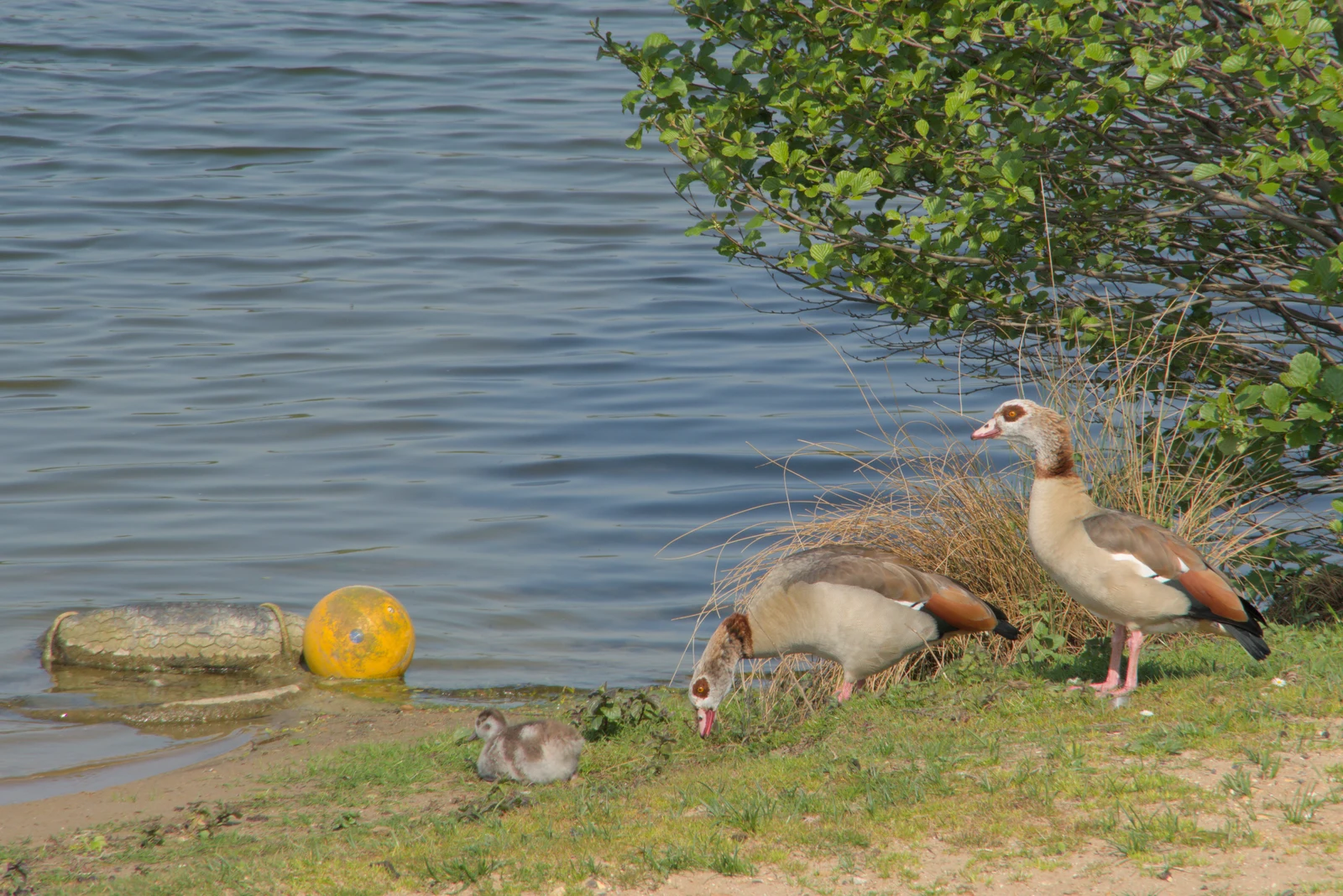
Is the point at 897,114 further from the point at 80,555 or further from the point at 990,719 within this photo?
the point at 80,555

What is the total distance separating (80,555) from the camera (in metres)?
12.5

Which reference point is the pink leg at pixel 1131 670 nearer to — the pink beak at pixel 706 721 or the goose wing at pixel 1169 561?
the goose wing at pixel 1169 561

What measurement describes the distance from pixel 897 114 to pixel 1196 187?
76.5 inches

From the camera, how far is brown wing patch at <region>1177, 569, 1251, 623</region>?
21.7 ft

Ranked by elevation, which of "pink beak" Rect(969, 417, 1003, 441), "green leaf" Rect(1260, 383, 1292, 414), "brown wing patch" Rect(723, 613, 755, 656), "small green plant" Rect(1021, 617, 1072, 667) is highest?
"green leaf" Rect(1260, 383, 1292, 414)

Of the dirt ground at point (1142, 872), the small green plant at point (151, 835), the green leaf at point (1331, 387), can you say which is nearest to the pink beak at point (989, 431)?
the green leaf at point (1331, 387)

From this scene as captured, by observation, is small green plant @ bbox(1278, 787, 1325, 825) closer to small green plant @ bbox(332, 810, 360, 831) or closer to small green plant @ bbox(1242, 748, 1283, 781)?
small green plant @ bbox(1242, 748, 1283, 781)

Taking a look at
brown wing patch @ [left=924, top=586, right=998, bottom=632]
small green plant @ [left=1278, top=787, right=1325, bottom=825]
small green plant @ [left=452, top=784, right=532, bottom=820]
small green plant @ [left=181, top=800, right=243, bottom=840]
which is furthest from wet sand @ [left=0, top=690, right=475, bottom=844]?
small green plant @ [left=1278, top=787, right=1325, bottom=825]

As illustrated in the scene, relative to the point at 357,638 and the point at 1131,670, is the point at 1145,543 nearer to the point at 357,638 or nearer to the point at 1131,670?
the point at 1131,670

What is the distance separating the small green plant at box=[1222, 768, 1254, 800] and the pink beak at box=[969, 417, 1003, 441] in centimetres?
245

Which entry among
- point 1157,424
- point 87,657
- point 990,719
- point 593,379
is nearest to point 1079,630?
point 1157,424

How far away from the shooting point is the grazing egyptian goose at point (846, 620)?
302 inches

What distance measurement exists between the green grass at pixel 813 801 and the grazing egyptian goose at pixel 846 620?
0.89 feet

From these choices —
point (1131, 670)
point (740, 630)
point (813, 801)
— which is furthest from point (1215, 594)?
point (740, 630)
